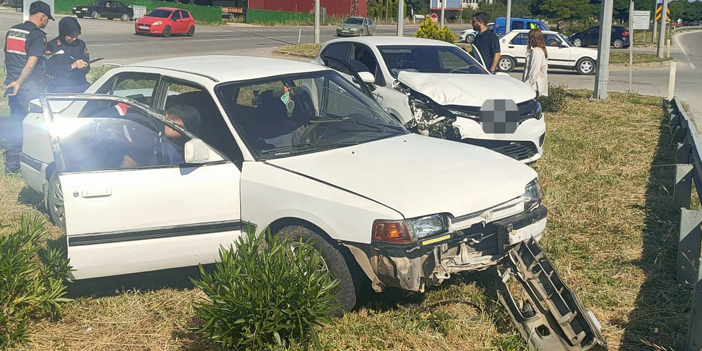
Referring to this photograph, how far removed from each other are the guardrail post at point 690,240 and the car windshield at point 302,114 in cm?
214

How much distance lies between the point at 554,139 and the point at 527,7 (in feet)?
313

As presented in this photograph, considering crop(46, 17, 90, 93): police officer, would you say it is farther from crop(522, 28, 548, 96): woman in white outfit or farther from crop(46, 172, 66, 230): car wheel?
crop(522, 28, 548, 96): woman in white outfit

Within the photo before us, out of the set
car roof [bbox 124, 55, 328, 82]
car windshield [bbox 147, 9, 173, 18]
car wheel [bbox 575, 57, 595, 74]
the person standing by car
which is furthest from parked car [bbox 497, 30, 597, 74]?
car windshield [bbox 147, 9, 173, 18]

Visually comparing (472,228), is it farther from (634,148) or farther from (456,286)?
(634,148)

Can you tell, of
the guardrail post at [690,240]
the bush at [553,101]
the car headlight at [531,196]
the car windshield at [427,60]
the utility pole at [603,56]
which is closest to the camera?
the car headlight at [531,196]

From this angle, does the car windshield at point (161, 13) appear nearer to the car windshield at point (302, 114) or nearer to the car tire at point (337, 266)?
the car windshield at point (302, 114)

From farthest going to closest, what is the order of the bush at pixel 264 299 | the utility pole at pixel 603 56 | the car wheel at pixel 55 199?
the utility pole at pixel 603 56, the car wheel at pixel 55 199, the bush at pixel 264 299

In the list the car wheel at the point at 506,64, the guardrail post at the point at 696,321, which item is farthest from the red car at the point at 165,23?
the guardrail post at the point at 696,321

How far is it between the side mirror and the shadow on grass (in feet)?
9.16

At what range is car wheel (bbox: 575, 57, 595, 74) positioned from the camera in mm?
24797

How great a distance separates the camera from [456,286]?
5.09 m

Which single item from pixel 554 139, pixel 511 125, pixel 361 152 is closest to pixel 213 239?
pixel 361 152

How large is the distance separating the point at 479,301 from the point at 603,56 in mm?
12900

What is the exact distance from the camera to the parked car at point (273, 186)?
4293 mm
